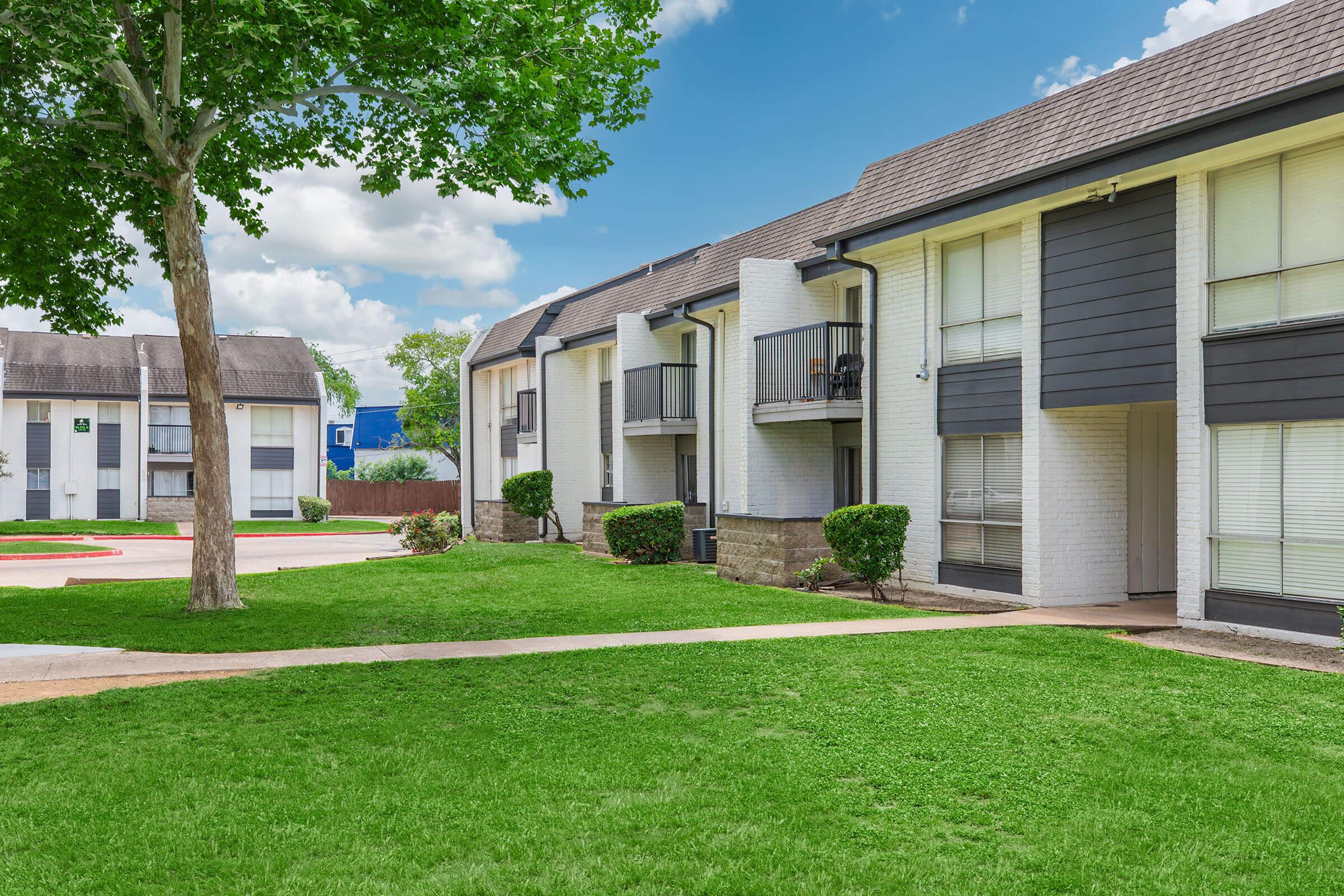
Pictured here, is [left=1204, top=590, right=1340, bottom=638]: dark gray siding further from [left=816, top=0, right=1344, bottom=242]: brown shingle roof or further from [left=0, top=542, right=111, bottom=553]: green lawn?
[left=0, top=542, right=111, bottom=553]: green lawn

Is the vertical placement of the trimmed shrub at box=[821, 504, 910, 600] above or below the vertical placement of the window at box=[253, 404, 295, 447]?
below

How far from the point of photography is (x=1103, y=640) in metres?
11.1

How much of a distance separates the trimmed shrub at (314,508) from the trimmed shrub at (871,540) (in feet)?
115

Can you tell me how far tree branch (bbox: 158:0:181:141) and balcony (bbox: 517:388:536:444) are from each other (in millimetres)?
17997

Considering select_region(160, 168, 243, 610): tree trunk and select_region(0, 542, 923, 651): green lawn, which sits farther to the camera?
select_region(160, 168, 243, 610): tree trunk

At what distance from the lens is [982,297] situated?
610 inches

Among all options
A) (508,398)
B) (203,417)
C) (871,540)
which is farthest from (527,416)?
(871,540)

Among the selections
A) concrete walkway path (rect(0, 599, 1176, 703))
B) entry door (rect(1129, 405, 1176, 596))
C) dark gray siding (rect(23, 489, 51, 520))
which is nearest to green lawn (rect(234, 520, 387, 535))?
dark gray siding (rect(23, 489, 51, 520))

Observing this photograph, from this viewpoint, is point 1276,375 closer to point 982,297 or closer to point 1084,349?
point 1084,349

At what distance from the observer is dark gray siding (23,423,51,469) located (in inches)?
1703

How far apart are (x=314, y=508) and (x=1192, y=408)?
40071mm

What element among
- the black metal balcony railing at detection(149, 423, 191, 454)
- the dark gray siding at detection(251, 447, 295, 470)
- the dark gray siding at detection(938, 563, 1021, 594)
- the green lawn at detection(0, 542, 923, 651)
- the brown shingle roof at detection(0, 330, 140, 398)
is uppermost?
the brown shingle roof at detection(0, 330, 140, 398)

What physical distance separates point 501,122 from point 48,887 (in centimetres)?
945

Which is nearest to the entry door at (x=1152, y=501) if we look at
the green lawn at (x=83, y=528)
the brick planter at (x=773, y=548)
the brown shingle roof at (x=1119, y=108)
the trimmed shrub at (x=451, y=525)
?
the brown shingle roof at (x=1119, y=108)
